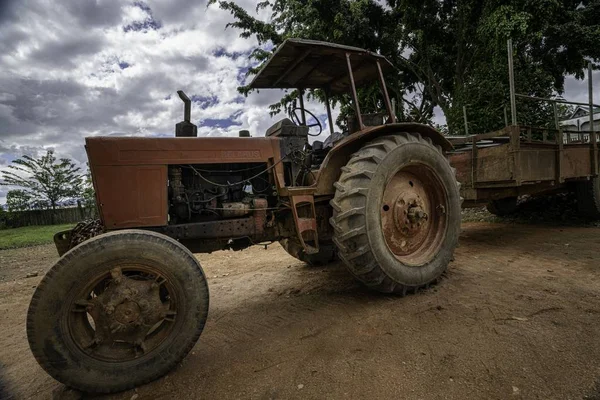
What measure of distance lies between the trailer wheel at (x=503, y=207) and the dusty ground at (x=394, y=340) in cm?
295

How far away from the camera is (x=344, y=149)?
3.40m

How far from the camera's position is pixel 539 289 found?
10.4 feet

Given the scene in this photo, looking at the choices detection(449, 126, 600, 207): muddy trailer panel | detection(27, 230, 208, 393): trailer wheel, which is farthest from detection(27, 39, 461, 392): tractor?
detection(449, 126, 600, 207): muddy trailer panel

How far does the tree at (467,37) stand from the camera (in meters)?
11.1

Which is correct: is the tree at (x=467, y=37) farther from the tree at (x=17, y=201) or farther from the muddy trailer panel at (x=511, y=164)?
the tree at (x=17, y=201)

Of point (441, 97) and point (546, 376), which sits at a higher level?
point (441, 97)

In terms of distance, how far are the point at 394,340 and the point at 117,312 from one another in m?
1.83

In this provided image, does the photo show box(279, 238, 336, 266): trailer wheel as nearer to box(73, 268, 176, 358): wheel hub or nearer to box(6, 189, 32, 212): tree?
box(73, 268, 176, 358): wheel hub

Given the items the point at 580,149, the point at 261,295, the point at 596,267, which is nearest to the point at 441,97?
the point at 580,149

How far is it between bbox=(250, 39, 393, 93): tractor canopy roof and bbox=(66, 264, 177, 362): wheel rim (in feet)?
7.87

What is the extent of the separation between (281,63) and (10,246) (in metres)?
10.7

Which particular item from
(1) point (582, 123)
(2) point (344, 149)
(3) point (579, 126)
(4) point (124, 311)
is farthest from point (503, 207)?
(1) point (582, 123)

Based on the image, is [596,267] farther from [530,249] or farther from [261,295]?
[261,295]

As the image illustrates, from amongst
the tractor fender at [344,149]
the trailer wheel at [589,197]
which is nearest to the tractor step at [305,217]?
the tractor fender at [344,149]
